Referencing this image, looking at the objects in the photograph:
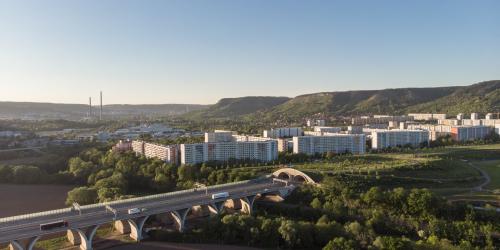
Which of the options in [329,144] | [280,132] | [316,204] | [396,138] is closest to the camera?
[316,204]

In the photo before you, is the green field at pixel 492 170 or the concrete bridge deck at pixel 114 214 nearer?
the concrete bridge deck at pixel 114 214

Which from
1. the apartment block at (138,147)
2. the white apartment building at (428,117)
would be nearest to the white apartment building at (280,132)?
the apartment block at (138,147)

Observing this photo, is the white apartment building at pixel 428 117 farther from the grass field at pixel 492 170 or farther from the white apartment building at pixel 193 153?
the white apartment building at pixel 193 153

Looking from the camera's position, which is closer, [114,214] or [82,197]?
[114,214]

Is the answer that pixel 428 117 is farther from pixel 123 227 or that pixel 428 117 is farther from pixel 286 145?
pixel 123 227

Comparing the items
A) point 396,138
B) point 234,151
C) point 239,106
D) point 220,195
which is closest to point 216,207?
point 220,195

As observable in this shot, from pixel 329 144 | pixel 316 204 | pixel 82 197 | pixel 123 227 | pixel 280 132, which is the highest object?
pixel 280 132

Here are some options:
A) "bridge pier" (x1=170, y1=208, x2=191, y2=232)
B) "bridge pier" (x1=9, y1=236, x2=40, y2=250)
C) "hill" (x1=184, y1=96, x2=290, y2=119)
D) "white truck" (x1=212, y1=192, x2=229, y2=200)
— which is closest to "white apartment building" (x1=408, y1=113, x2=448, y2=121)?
"hill" (x1=184, y1=96, x2=290, y2=119)
